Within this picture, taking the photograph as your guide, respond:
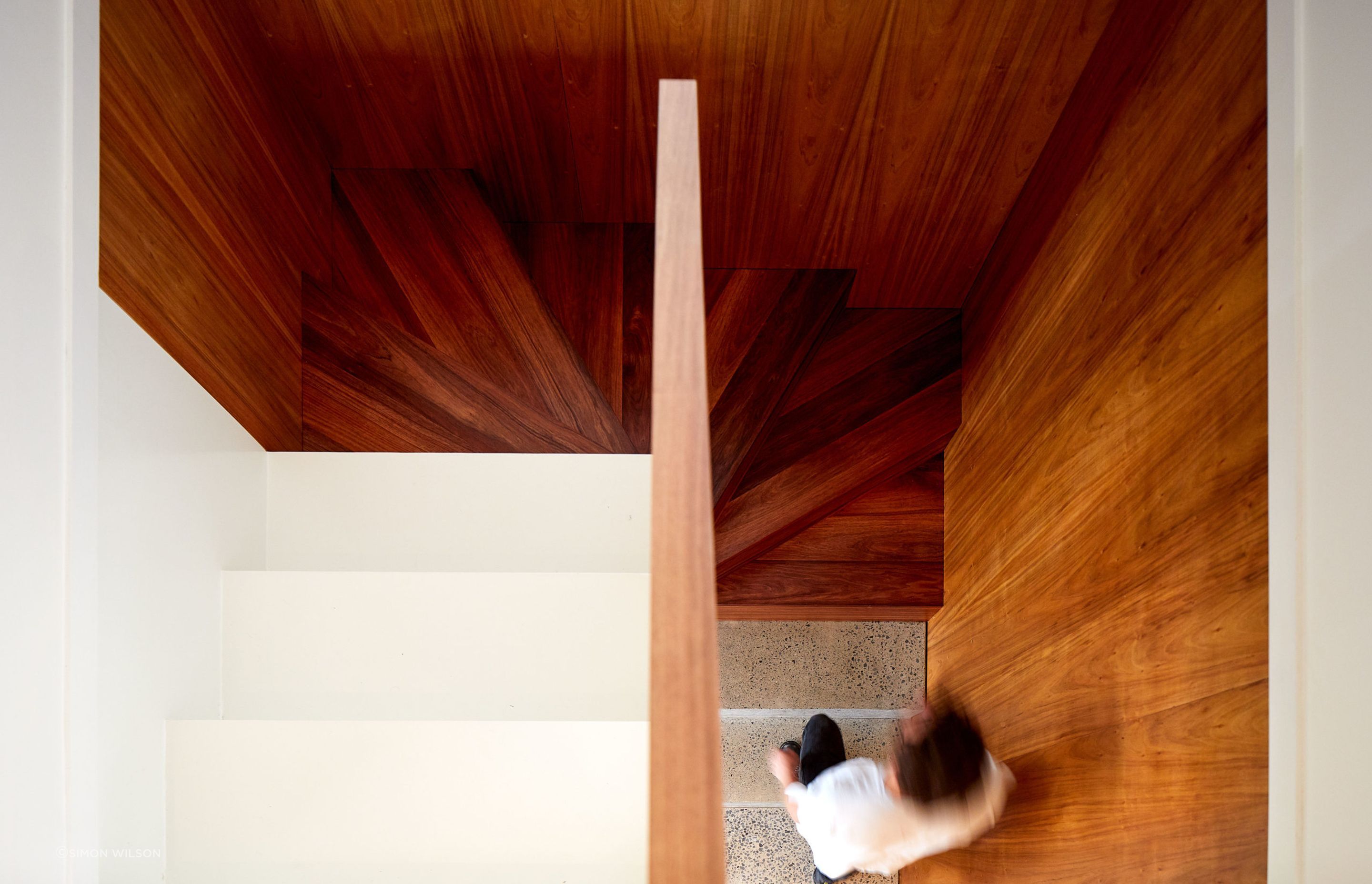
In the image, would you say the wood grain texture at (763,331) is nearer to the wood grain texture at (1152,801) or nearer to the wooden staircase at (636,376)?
the wooden staircase at (636,376)

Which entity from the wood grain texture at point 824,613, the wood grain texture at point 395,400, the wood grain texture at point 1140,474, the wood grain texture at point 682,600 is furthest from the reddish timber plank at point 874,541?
the wood grain texture at point 682,600

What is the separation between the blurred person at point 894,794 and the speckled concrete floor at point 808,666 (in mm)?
127

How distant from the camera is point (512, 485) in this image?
1.70 m

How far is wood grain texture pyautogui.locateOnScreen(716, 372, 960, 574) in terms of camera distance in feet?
8.52

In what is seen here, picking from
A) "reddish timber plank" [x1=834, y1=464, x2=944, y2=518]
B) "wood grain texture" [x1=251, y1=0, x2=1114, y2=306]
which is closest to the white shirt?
"reddish timber plank" [x1=834, y1=464, x2=944, y2=518]

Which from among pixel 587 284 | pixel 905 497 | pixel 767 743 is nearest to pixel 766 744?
pixel 767 743

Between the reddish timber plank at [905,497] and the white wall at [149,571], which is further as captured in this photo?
the reddish timber plank at [905,497]

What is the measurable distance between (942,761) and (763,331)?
1.40 m

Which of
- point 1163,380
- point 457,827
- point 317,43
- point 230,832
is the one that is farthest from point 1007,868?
point 317,43

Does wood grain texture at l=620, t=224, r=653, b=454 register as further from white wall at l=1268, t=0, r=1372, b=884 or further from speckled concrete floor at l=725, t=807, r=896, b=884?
white wall at l=1268, t=0, r=1372, b=884

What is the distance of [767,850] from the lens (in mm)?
3068

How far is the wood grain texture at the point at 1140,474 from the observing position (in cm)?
125

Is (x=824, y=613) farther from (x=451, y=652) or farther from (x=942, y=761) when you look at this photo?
(x=451, y=652)

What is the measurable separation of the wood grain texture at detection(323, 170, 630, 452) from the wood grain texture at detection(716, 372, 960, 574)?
1.83 feet
